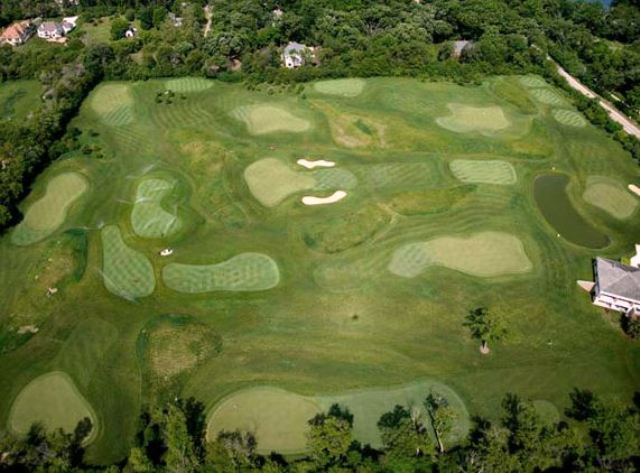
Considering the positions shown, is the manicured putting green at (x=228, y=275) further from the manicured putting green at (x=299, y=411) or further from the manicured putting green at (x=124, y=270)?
the manicured putting green at (x=299, y=411)

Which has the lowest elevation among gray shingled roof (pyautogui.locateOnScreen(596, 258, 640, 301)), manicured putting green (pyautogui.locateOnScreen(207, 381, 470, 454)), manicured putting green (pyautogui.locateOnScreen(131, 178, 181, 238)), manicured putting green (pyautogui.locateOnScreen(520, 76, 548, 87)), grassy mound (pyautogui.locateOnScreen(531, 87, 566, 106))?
manicured putting green (pyautogui.locateOnScreen(131, 178, 181, 238))

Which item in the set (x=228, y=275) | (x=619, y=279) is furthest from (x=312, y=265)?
(x=619, y=279)

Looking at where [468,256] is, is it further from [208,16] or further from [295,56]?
[208,16]

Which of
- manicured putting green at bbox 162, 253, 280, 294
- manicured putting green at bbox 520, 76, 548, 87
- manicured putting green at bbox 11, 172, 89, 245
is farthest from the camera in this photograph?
manicured putting green at bbox 520, 76, 548, 87

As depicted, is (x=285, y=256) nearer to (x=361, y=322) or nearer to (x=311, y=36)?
(x=361, y=322)

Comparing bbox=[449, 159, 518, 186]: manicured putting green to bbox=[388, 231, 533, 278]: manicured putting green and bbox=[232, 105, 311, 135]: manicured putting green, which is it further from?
bbox=[232, 105, 311, 135]: manicured putting green

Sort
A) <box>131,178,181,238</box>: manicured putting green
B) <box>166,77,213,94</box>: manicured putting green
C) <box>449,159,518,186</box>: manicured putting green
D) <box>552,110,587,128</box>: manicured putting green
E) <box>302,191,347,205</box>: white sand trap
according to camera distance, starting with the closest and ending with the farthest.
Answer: <box>131,178,181,238</box>: manicured putting green, <box>302,191,347,205</box>: white sand trap, <box>449,159,518,186</box>: manicured putting green, <box>552,110,587,128</box>: manicured putting green, <box>166,77,213,94</box>: manicured putting green

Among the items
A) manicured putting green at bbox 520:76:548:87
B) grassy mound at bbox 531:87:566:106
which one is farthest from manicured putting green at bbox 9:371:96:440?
manicured putting green at bbox 520:76:548:87
